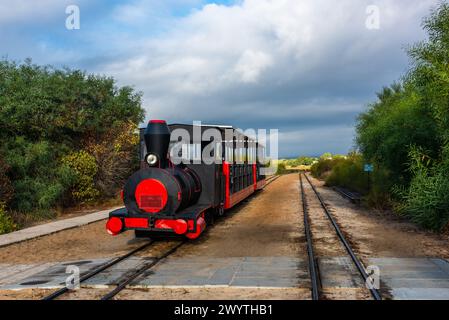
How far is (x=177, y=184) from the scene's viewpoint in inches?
374

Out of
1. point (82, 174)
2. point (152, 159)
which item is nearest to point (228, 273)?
point (152, 159)

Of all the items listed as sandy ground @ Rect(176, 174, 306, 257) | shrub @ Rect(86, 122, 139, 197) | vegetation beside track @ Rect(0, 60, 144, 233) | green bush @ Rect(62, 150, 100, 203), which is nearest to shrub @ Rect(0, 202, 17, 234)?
vegetation beside track @ Rect(0, 60, 144, 233)

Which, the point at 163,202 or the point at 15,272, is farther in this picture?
the point at 163,202

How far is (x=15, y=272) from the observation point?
8031 millimetres

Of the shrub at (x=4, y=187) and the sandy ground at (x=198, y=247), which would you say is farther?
the shrub at (x=4, y=187)

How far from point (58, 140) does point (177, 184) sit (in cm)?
1216

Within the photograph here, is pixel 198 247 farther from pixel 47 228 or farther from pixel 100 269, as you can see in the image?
pixel 47 228

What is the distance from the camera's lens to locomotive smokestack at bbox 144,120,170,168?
9.75 metres

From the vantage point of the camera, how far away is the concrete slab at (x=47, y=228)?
11.6 meters

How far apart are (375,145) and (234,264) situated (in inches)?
497

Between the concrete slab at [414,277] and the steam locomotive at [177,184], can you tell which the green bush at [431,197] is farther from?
the steam locomotive at [177,184]

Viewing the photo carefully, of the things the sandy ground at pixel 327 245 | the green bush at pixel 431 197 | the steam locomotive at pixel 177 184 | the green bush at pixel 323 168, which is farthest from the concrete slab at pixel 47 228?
the green bush at pixel 323 168
